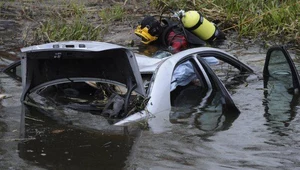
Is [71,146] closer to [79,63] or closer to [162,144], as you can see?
[162,144]

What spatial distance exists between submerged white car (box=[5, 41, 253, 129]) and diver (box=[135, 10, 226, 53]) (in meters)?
3.96

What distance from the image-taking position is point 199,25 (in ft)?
40.2

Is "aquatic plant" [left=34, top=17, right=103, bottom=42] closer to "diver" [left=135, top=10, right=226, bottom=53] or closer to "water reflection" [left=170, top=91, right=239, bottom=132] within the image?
"diver" [left=135, top=10, right=226, bottom=53]

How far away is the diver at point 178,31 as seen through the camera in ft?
39.3

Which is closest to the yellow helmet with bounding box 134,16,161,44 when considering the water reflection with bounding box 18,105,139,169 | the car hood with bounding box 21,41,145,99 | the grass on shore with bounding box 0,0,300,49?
the grass on shore with bounding box 0,0,300,49

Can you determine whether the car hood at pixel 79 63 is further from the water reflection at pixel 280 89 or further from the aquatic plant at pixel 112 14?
the aquatic plant at pixel 112 14

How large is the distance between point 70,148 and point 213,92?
84.2 inches

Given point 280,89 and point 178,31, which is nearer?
point 280,89

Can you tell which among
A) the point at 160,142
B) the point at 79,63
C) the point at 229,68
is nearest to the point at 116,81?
the point at 79,63

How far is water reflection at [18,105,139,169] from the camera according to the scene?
565 cm

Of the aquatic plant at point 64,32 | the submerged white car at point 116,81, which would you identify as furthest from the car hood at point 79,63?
the aquatic plant at point 64,32

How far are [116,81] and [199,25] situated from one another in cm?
579

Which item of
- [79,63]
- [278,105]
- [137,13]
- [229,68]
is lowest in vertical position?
[137,13]

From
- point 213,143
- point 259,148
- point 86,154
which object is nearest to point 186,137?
point 213,143
